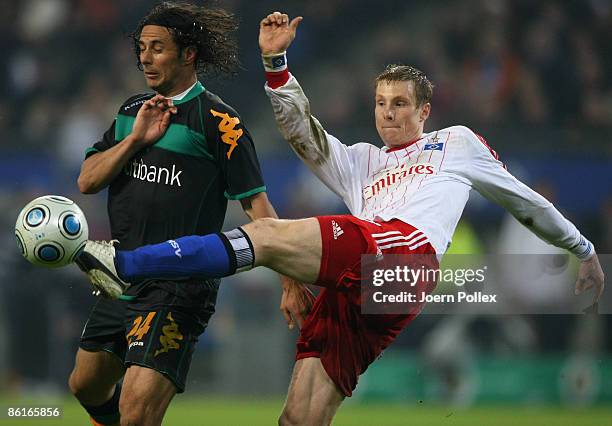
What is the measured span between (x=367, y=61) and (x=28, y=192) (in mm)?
5132

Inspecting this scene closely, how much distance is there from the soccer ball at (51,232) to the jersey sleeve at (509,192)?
2.14m

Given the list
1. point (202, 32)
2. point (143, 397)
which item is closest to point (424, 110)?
point (202, 32)

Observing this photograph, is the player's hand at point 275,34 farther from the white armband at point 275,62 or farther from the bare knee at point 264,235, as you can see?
the bare knee at point 264,235

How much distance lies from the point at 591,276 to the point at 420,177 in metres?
1.28

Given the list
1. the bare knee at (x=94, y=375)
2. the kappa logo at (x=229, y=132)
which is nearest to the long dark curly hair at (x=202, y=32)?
the kappa logo at (x=229, y=132)

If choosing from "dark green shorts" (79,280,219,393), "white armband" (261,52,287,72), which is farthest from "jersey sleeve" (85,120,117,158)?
"white armband" (261,52,287,72)

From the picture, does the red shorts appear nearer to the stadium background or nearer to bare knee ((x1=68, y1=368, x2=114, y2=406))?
bare knee ((x1=68, y1=368, x2=114, y2=406))

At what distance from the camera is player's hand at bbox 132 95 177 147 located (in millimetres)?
5090

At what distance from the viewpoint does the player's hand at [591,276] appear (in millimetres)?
5812

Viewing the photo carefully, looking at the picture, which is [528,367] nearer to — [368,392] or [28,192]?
[368,392]

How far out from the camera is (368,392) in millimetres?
10523

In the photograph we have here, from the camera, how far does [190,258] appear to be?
14.4 ft


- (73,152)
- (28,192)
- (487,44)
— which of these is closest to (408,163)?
(28,192)

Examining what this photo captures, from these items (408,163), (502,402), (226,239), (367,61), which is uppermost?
(367,61)
